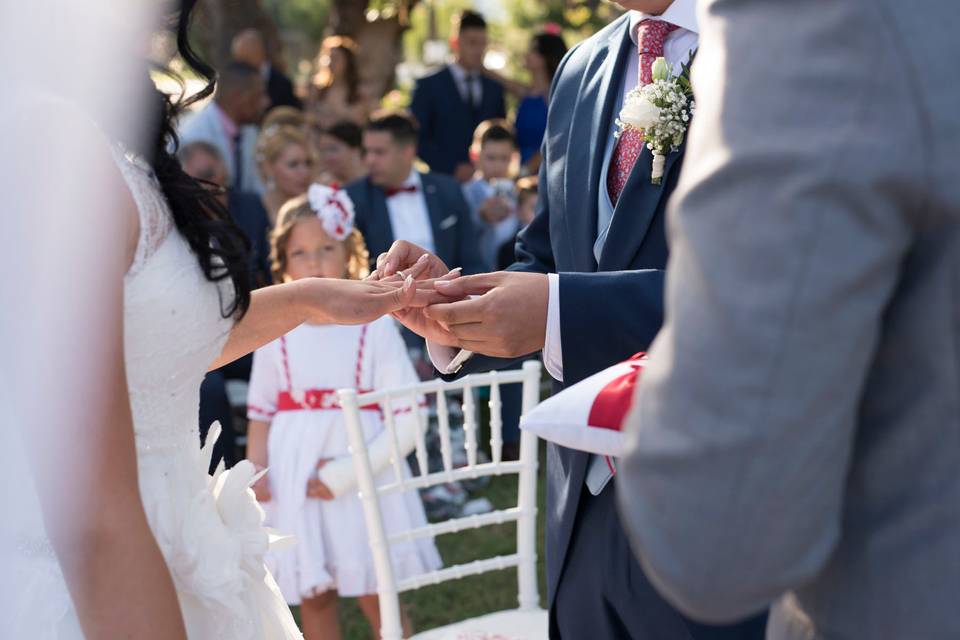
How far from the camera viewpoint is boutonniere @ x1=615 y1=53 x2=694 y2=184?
1998 millimetres

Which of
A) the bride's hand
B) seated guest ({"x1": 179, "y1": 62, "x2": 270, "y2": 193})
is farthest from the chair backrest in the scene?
seated guest ({"x1": 179, "y1": 62, "x2": 270, "y2": 193})

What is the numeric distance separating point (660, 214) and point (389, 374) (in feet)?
7.40

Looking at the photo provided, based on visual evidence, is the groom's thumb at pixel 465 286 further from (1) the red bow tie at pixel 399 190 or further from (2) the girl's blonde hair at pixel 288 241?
(1) the red bow tie at pixel 399 190

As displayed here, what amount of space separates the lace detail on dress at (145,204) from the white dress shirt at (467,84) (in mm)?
7891

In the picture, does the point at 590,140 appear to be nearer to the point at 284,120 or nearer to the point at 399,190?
the point at 399,190

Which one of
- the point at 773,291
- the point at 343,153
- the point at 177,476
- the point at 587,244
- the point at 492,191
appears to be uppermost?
the point at 773,291

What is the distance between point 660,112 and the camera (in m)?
2.01

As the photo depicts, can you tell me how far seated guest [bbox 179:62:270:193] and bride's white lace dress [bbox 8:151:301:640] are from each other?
19.8 feet

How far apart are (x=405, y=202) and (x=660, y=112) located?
4.79m

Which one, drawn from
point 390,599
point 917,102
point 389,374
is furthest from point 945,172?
point 389,374

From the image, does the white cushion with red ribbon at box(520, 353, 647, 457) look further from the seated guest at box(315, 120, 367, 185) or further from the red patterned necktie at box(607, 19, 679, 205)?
the seated guest at box(315, 120, 367, 185)

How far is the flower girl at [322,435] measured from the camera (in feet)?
12.8

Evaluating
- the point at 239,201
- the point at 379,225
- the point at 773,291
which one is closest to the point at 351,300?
the point at 773,291

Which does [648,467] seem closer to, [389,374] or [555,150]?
[555,150]
